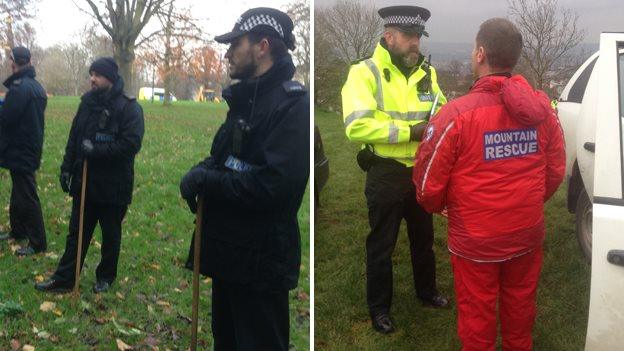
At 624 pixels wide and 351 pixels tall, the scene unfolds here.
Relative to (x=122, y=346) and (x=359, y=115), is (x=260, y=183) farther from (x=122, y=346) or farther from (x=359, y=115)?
(x=122, y=346)

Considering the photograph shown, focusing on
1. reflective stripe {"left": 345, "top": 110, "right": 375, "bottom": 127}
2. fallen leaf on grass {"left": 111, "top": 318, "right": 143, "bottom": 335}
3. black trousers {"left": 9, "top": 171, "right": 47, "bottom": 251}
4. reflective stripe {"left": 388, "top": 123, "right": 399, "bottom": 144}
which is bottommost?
fallen leaf on grass {"left": 111, "top": 318, "right": 143, "bottom": 335}

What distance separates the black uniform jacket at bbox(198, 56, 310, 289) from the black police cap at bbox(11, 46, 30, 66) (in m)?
0.87

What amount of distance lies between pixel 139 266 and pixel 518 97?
5.50 feet

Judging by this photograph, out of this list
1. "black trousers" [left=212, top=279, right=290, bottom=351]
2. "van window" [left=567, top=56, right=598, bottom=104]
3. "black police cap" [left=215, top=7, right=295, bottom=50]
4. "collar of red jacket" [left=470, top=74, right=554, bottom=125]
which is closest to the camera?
"collar of red jacket" [left=470, top=74, right=554, bottom=125]

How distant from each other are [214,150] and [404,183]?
0.77 meters

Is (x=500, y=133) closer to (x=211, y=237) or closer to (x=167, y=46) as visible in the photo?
(x=211, y=237)

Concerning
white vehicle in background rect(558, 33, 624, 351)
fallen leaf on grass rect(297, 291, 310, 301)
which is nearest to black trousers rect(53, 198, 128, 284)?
fallen leaf on grass rect(297, 291, 310, 301)

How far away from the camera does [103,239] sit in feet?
8.14

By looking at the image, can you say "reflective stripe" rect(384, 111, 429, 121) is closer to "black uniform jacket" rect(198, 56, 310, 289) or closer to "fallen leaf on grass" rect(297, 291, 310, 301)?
"black uniform jacket" rect(198, 56, 310, 289)

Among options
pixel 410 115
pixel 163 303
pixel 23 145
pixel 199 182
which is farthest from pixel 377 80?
pixel 23 145

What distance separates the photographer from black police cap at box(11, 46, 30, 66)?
7.82 ft

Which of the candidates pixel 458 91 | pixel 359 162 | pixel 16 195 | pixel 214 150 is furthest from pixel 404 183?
pixel 16 195

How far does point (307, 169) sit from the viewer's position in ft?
6.82

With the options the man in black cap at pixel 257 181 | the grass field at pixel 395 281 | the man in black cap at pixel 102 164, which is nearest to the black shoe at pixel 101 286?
the man in black cap at pixel 102 164
